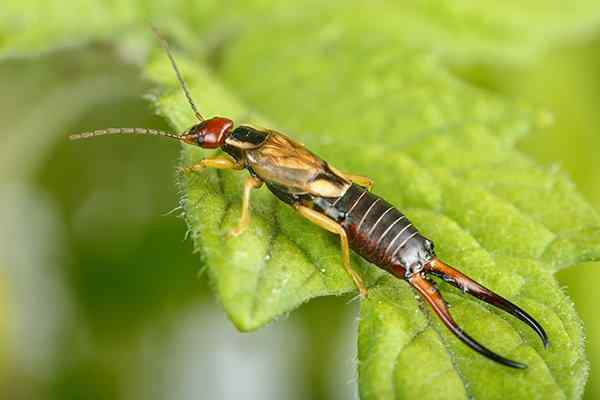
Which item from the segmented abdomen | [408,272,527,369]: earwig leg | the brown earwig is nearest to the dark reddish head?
the brown earwig

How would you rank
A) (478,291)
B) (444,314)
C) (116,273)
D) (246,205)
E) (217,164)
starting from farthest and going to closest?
(116,273)
(217,164)
(246,205)
(478,291)
(444,314)

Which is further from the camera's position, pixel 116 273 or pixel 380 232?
pixel 116 273

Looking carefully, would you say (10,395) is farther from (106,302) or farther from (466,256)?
(466,256)

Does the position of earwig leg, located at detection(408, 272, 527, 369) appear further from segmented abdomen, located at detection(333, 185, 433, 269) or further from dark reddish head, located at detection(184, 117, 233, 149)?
dark reddish head, located at detection(184, 117, 233, 149)

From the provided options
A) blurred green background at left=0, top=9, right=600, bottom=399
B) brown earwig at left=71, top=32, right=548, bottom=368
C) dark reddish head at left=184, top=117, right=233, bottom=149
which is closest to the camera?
brown earwig at left=71, top=32, right=548, bottom=368

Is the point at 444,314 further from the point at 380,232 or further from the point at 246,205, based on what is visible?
the point at 246,205

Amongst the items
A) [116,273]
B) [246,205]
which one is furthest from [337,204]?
[116,273]

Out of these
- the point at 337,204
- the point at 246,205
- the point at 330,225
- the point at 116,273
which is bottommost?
the point at 116,273
